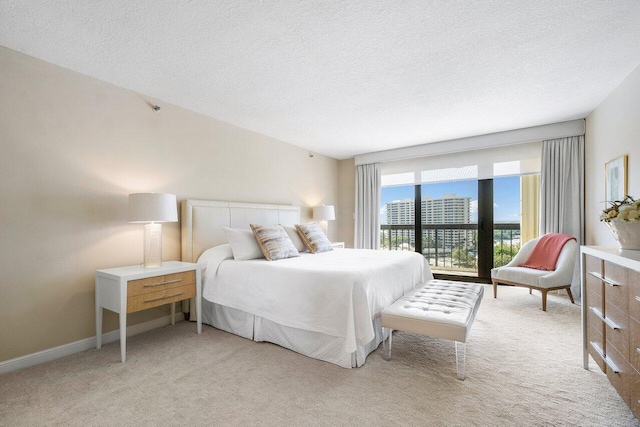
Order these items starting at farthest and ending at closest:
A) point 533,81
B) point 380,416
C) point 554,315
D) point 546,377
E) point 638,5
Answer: point 554,315, point 533,81, point 546,377, point 638,5, point 380,416

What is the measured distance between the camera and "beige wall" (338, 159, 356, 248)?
6270 mm

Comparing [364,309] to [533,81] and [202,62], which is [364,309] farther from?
[533,81]

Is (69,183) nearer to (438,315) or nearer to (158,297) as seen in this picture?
(158,297)

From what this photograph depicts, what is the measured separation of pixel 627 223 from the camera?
71.6 inches

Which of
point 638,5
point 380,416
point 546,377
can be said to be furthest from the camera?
point 546,377

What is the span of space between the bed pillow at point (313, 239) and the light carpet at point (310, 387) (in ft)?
4.92

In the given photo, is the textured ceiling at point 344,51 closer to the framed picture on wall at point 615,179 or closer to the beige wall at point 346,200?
the framed picture on wall at point 615,179

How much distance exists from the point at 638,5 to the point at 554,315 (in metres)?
2.97

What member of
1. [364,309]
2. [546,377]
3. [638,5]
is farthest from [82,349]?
[638,5]

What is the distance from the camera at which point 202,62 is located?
100 inches

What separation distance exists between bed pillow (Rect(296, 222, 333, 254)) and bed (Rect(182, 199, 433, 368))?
0.98m

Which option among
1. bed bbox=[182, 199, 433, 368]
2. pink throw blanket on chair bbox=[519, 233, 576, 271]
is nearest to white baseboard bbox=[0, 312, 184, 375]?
bed bbox=[182, 199, 433, 368]

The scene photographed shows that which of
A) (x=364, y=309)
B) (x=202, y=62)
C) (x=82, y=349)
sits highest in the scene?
(x=202, y=62)

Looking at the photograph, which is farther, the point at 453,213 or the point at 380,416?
the point at 453,213
